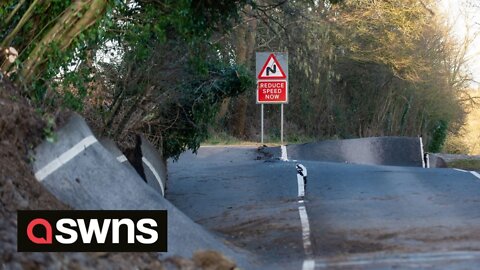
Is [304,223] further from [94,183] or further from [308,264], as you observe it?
[94,183]

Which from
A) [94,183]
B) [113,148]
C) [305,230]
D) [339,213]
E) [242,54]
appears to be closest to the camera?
[94,183]

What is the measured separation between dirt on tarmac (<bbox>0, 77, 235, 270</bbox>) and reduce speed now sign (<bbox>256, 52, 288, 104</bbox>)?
19.0m

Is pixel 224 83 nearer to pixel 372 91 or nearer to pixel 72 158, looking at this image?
pixel 72 158

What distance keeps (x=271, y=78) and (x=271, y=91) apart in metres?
0.50

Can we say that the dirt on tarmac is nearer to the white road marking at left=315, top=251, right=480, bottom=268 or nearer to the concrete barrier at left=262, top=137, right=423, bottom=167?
the white road marking at left=315, top=251, right=480, bottom=268

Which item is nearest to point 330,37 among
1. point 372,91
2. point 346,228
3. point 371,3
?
point 371,3

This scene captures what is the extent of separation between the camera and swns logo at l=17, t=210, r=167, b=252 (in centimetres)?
771

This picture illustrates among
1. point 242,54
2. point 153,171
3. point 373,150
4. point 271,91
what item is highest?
point 242,54

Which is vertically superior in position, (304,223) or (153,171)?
(153,171)

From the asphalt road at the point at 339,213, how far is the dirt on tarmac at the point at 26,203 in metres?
1.91

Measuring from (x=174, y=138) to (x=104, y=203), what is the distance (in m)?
7.85

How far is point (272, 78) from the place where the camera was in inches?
1144

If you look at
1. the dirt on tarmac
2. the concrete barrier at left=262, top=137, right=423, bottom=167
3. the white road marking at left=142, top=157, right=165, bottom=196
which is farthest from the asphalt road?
the concrete barrier at left=262, top=137, right=423, bottom=167

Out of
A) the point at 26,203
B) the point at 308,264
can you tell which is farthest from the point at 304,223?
the point at 26,203
